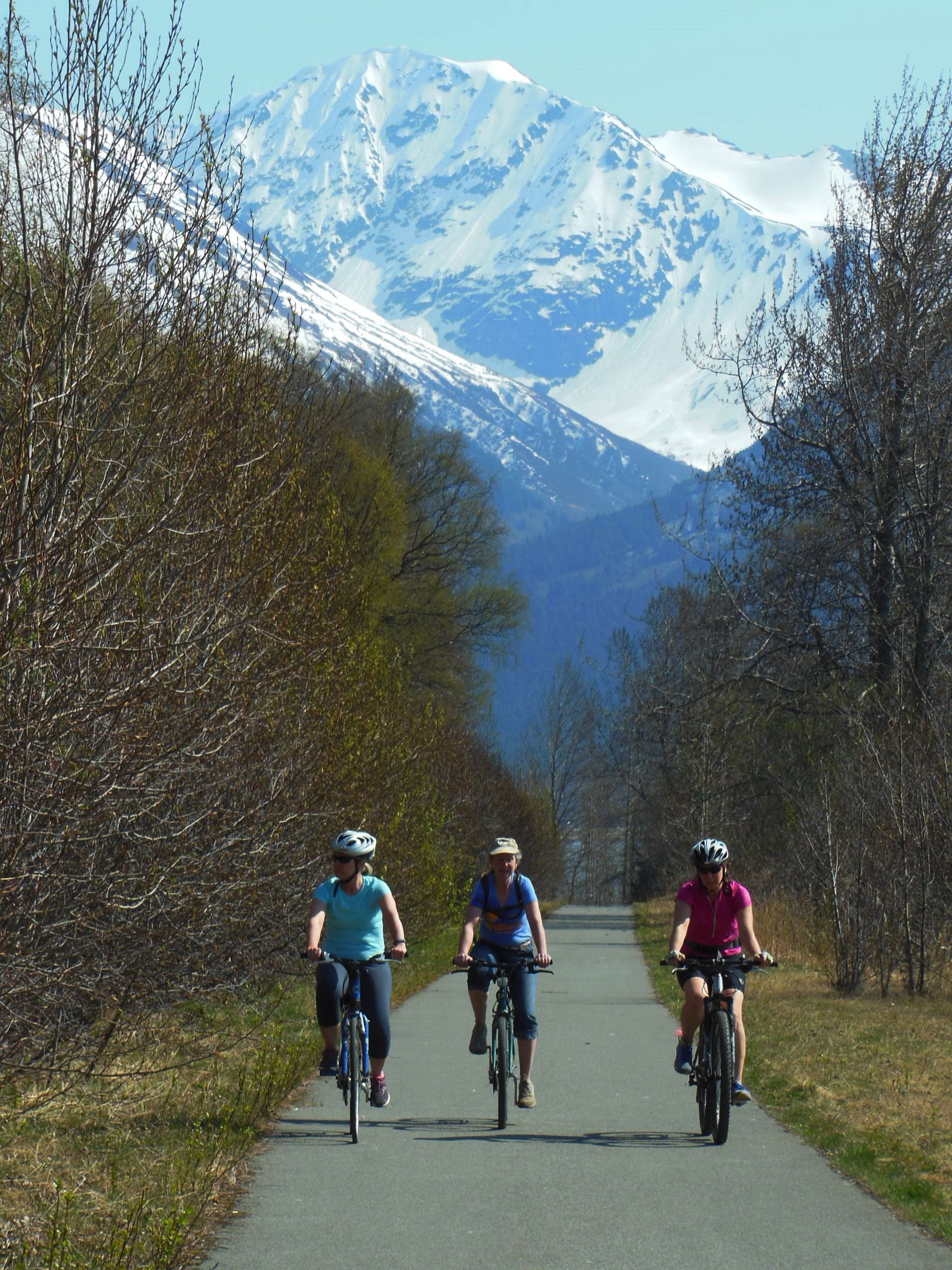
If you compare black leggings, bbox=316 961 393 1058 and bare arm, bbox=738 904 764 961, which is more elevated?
bare arm, bbox=738 904 764 961

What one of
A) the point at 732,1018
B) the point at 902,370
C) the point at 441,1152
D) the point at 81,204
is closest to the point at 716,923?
the point at 732,1018

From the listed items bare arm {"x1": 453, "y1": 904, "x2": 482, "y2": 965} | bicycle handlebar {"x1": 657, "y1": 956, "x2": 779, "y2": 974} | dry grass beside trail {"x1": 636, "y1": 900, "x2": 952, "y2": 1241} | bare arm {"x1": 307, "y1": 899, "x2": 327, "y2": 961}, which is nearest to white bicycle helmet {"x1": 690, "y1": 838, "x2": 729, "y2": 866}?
bicycle handlebar {"x1": 657, "y1": 956, "x2": 779, "y2": 974}

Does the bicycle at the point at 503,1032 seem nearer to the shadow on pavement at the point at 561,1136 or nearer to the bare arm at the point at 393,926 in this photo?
the shadow on pavement at the point at 561,1136

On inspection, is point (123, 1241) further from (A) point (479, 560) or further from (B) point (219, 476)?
(A) point (479, 560)

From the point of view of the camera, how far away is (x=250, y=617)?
1080cm

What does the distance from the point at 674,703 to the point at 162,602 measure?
57.9 feet

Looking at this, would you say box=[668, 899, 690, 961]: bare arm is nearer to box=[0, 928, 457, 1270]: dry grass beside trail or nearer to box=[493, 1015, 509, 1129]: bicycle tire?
box=[493, 1015, 509, 1129]: bicycle tire

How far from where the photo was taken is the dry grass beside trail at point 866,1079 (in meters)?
8.95

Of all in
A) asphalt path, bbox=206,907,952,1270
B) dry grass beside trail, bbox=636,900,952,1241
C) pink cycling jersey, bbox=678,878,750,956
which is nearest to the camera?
asphalt path, bbox=206,907,952,1270

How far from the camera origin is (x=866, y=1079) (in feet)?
41.2

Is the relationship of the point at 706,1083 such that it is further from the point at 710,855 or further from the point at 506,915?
the point at 506,915

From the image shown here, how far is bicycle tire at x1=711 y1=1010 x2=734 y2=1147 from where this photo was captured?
968cm

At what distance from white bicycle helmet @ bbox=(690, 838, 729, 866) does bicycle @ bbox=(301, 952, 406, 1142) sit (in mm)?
1906

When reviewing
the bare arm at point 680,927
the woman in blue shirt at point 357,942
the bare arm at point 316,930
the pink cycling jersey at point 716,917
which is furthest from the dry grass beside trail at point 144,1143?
the pink cycling jersey at point 716,917
